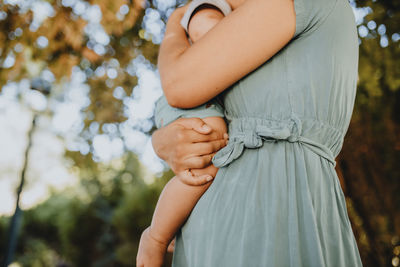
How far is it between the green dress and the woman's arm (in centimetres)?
5

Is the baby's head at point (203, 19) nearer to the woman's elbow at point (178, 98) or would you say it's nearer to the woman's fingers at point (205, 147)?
the woman's elbow at point (178, 98)

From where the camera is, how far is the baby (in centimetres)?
112

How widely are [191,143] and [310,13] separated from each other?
52 cm

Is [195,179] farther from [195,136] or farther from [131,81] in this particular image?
[131,81]

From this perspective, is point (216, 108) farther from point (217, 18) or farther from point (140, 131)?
point (140, 131)

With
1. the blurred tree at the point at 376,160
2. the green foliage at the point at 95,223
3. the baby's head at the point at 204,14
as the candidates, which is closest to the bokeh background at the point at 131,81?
the blurred tree at the point at 376,160

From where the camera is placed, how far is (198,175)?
1108 millimetres

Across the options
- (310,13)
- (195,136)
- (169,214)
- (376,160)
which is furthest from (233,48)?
(376,160)

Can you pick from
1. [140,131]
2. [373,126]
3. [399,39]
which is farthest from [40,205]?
[399,39]

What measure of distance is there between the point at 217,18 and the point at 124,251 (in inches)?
450

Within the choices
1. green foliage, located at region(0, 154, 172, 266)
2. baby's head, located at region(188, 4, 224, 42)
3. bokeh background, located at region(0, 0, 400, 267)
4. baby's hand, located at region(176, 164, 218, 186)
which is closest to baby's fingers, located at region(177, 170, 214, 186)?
baby's hand, located at region(176, 164, 218, 186)

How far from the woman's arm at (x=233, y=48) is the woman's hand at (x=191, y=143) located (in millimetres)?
136

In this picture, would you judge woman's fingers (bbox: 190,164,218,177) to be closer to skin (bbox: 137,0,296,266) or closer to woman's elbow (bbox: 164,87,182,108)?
skin (bbox: 137,0,296,266)

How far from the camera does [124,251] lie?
11.4 meters
